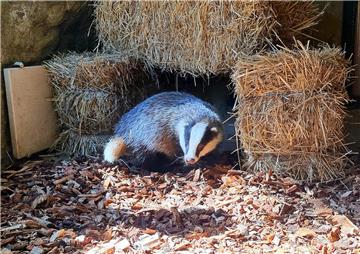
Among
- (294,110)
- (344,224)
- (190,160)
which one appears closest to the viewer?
(344,224)

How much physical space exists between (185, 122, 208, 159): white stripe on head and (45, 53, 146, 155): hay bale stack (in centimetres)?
74

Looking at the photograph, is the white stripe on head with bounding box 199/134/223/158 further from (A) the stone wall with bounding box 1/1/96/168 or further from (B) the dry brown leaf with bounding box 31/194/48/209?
(A) the stone wall with bounding box 1/1/96/168

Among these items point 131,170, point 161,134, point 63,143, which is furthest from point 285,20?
point 63,143

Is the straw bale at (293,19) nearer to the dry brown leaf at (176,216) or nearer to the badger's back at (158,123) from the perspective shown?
the badger's back at (158,123)

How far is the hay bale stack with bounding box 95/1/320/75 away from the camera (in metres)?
3.31

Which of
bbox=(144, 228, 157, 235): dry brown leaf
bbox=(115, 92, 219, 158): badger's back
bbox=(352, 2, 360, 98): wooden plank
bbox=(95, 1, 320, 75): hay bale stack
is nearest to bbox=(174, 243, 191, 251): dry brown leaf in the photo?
bbox=(144, 228, 157, 235): dry brown leaf

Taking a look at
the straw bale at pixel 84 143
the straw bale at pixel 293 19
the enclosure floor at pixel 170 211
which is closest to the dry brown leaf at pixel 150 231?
the enclosure floor at pixel 170 211

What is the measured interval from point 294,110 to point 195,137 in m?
0.67

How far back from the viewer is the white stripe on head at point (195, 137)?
3231mm

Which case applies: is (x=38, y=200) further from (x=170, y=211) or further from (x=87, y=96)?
(x=87, y=96)

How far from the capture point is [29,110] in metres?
3.49

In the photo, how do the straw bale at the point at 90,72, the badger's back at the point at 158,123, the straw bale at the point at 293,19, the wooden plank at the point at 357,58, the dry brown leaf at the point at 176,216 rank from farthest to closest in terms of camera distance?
the wooden plank at the point at 357,58, the straw bale at the point at 293,19, the straw bale at the point at 90,72, the badger's back at the point at 158,123, the dry brown leaf at the point at 176,216

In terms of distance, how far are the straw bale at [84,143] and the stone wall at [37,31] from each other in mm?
464

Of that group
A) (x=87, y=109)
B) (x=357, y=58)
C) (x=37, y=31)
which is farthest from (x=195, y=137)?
(x=357, y=58)
